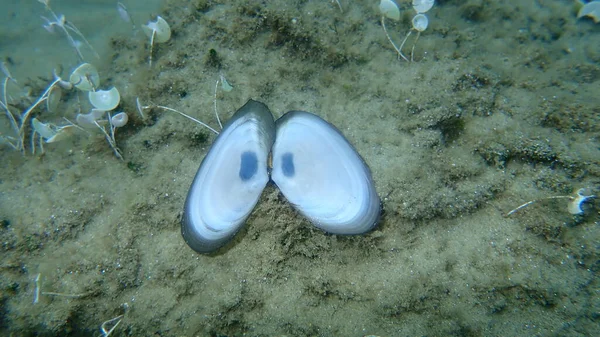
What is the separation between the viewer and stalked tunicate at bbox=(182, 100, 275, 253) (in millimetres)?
2738

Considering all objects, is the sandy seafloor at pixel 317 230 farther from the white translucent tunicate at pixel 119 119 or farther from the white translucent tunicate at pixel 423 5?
the white translucent tunicate at pixel 423 5

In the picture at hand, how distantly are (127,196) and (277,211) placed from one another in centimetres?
151

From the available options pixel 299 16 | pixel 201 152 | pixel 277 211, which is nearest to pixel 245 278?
pixel 277 211

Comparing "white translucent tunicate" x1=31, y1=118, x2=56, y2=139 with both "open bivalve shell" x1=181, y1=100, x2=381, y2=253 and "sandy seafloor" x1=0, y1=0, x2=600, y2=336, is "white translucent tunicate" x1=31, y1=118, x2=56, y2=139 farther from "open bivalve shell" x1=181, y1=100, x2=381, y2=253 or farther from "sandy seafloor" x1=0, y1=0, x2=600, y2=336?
"open bivalve shell" x1=181, y1=100, x2=381, y2=253

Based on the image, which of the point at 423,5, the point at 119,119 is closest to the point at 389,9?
the point at 423,5

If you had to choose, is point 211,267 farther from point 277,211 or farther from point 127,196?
point 127,196

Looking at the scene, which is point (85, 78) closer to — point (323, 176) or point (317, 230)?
point (323, 176)

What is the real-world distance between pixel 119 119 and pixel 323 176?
87.2 inches

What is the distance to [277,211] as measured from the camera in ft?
9.01

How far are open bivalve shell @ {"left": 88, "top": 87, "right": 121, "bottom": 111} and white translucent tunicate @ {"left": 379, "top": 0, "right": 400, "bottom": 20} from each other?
10.4 feet

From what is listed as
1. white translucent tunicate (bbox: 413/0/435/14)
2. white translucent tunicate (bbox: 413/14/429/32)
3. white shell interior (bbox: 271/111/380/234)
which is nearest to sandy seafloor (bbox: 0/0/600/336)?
white shell interior (bbox: 271/111/380/234)

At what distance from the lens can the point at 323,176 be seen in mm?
2926

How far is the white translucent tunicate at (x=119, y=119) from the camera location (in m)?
3.15

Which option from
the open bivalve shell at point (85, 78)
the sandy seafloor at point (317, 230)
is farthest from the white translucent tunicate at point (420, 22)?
the open bivalve shell at point (85, 78)
